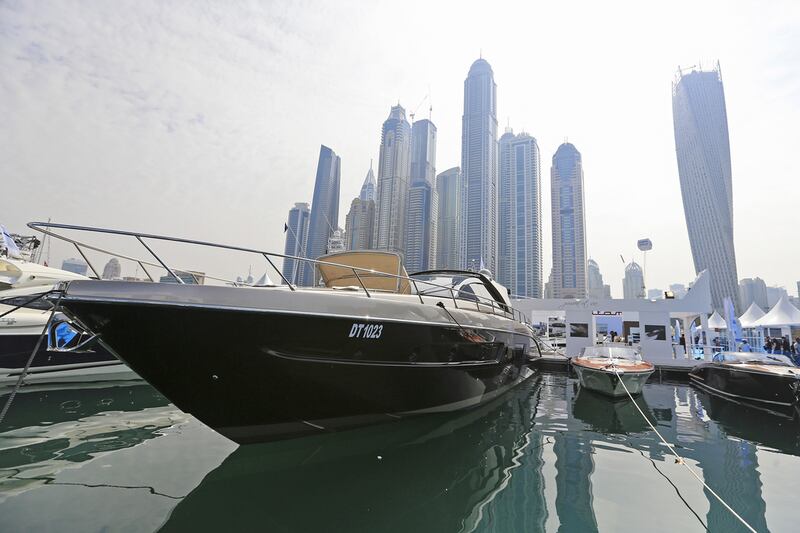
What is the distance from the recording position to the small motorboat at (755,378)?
8.62m

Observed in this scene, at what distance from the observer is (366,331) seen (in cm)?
478

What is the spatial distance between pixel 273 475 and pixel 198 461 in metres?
1.16

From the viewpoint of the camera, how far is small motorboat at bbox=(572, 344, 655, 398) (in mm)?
9721

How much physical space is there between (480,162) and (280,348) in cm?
7237

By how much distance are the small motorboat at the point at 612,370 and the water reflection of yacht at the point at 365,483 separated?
4937 millimetres

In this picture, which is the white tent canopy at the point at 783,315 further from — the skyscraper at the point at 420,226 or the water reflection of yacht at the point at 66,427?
the water reflection of yacht at the point at 66,427

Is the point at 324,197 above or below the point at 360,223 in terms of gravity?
above

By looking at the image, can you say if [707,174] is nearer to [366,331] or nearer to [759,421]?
[759,421]

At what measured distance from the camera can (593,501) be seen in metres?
3.85

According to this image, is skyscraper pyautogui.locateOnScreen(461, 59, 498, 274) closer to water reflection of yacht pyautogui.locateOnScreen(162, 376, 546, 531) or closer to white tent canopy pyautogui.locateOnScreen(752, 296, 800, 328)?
white tent canopy pyautogui.locateOnScreen(752, 296, 800, 328)

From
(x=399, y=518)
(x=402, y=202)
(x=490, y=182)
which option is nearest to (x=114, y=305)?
(x=399, y=518)

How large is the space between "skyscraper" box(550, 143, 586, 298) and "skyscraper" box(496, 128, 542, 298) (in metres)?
3.02

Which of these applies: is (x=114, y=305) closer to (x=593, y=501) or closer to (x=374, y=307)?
(x=374, y=307)

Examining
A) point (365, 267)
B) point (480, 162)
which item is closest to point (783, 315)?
point (365, 267)
